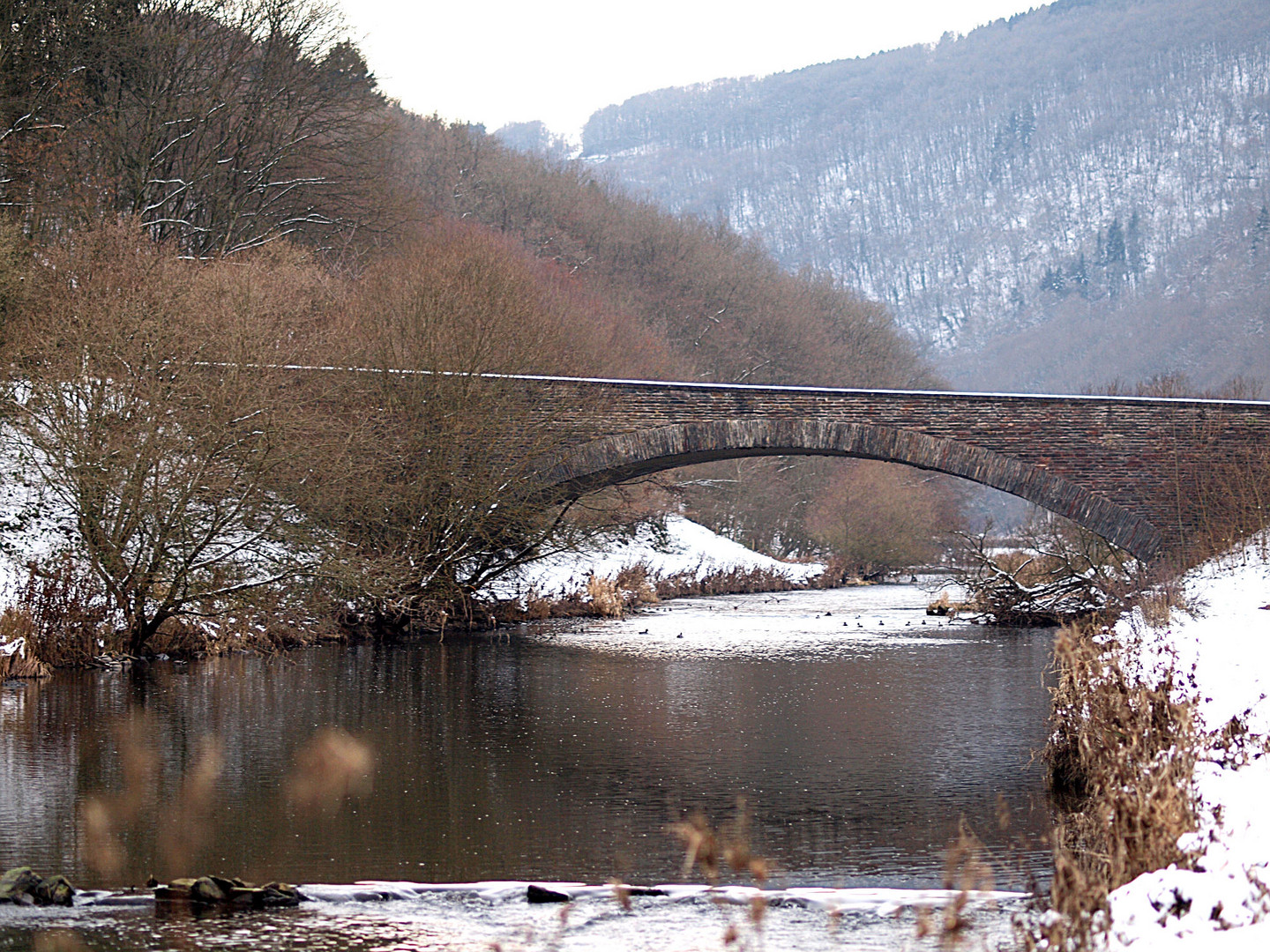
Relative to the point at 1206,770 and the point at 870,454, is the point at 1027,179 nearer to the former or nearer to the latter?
the point at 870,454

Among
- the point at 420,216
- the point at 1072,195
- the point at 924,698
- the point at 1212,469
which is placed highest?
the point at 1072,195

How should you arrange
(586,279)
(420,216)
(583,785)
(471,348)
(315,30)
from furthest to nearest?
(586,279), (420,216), (315,30), (471,348), (583,785)

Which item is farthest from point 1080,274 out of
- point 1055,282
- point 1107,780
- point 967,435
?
point 1107,780

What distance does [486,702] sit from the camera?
13828 mm

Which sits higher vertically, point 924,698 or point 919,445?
point 919,445

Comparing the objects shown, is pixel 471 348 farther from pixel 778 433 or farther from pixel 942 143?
pixel 942 143

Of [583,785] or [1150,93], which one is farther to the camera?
[1150,93]

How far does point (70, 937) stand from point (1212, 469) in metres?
18.8

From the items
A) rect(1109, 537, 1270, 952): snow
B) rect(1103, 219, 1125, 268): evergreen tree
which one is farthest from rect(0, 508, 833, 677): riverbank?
rect(1103, 219, 1125, 268): evergreen tree

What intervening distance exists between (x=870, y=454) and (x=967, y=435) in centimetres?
146

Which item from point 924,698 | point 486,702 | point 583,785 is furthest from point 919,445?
point 583,785

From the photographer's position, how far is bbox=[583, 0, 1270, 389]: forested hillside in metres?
120

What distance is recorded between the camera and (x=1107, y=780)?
664cm

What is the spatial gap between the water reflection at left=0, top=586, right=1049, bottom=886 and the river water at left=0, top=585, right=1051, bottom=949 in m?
0.03
